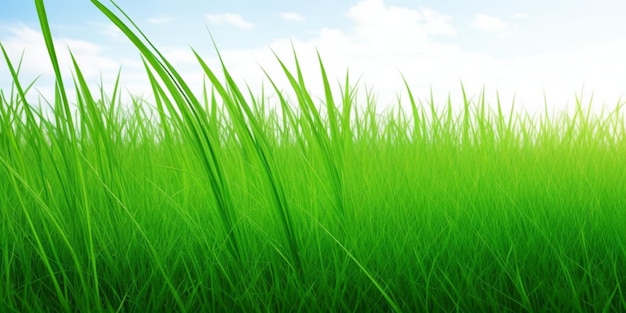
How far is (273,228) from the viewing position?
1403 mm

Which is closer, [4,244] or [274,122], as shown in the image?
[4,244]

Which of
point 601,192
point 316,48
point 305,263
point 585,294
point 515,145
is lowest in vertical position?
point 585,294

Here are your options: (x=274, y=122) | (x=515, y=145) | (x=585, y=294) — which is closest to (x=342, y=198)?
(x=585, y=294)

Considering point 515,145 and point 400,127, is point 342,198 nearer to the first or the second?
point 400,127

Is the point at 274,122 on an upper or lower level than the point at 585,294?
upper

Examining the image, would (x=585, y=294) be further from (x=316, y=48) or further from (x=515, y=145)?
(x=515, y=145)

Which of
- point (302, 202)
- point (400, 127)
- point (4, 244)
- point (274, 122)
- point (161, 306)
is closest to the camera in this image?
point (161, 306)

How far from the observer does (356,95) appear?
247 centimetres

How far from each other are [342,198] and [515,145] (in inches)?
55.7

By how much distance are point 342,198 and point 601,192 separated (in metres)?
1.08

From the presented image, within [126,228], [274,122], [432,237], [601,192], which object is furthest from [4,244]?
[601,192]

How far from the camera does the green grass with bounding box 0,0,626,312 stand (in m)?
1.22

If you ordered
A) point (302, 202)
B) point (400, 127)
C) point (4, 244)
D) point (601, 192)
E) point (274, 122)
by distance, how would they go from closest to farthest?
1. point (4, 244)
2. point (302, 202)
3. point (601, 192)
4. point (274, 122)
5. point (400, 127)

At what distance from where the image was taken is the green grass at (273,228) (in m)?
1.22
